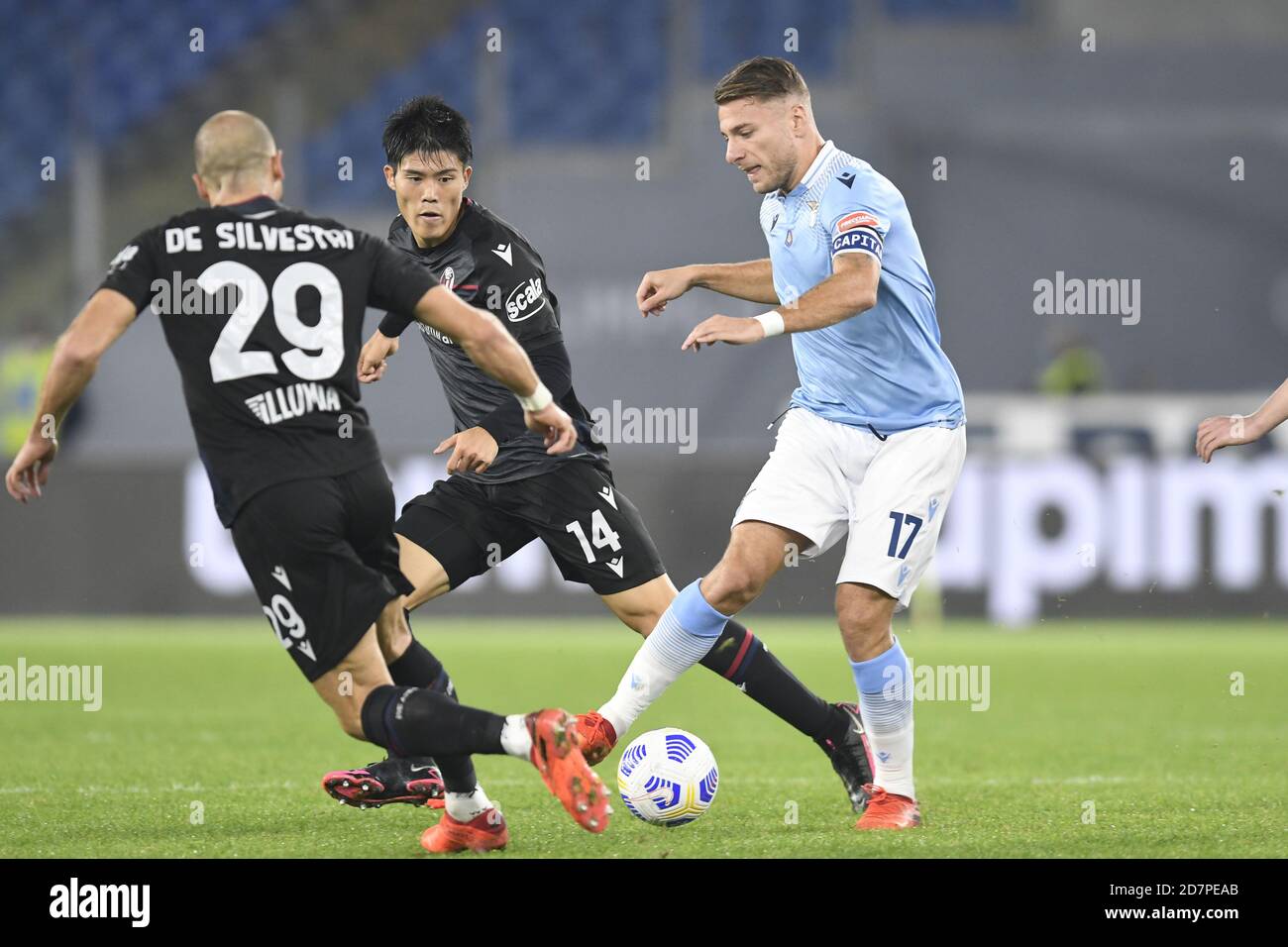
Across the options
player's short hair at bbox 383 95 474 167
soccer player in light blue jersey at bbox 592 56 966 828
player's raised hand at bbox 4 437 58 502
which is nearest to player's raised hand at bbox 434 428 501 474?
soccer player in light blue jersey at bbox 592 56 966 828

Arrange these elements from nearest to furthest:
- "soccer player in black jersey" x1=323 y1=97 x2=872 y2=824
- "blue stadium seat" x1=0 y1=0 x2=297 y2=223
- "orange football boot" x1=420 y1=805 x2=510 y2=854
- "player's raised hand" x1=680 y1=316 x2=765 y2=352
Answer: "player's raised hand" x1=680 y1=316 x2=765 y2=352 → "orange football boot" x1=420 y1=805 x2=510 y2=854 → "soccer player in black jersey" x1=323 y1=97 x2=872 y2=824 → "blue stadium seat" x1=0 y1=0 x2=297 y2=223

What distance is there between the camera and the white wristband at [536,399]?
466 cm

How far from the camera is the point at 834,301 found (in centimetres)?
502

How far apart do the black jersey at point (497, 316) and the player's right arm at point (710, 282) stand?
369mm

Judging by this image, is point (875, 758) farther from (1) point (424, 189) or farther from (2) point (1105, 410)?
(2) point (1105, 410)

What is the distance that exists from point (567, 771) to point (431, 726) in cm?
40

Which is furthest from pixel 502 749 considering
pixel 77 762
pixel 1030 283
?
pixel 1030 283

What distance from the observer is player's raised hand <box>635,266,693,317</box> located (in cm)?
533

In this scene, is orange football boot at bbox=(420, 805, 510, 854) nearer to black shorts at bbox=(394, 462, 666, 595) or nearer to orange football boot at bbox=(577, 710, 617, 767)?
orange football boot at bbox=(577, 710, 617, 767)

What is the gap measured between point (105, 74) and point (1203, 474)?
1204 cm

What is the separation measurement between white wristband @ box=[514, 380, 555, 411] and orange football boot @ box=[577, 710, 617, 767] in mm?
1089

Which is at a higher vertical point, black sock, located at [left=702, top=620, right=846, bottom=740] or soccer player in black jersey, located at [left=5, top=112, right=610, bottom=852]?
soccer player in black jersey, located at [left=5, top=112, right=610, bottom=852]

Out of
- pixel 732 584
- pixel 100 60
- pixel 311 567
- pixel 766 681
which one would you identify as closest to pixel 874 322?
pixel 732 584

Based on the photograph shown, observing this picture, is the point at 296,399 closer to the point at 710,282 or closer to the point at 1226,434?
the point at 710,282
